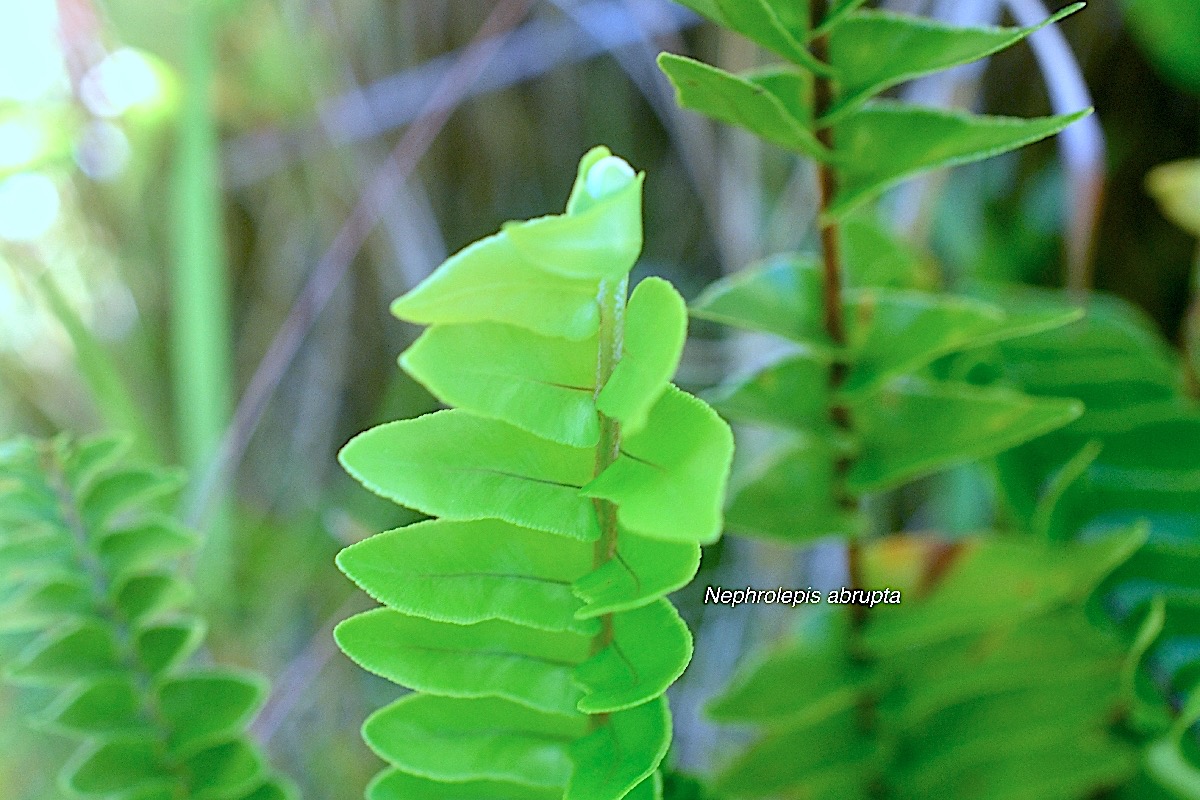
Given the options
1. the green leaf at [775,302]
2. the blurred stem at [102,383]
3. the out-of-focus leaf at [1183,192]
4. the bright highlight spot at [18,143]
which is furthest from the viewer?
the bright highlight spot at [18,143]

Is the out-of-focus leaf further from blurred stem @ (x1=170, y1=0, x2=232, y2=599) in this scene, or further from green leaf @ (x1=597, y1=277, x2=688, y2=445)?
blurred stem @ (x1=170, y1=0, x2=232, y2=599)

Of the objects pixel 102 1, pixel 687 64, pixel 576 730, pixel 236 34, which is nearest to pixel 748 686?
pixel 576 730

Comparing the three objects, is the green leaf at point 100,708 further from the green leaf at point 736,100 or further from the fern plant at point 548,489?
the green leaf at point 736,100

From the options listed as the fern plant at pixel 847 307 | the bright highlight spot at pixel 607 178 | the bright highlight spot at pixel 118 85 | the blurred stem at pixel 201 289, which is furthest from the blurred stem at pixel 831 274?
the bright highlight spot at pixel 118 85

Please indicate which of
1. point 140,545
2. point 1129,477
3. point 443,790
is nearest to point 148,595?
point 140,545

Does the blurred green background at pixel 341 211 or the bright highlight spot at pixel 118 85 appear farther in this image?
the bright highlight spot at pixel 118 85

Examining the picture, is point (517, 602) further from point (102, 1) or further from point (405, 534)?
A: point (102, 1)

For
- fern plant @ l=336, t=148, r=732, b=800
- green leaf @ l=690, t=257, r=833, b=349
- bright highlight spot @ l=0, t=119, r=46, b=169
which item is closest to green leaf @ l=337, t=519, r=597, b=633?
fern plant @ l=336, t=148, r=732, b=800
